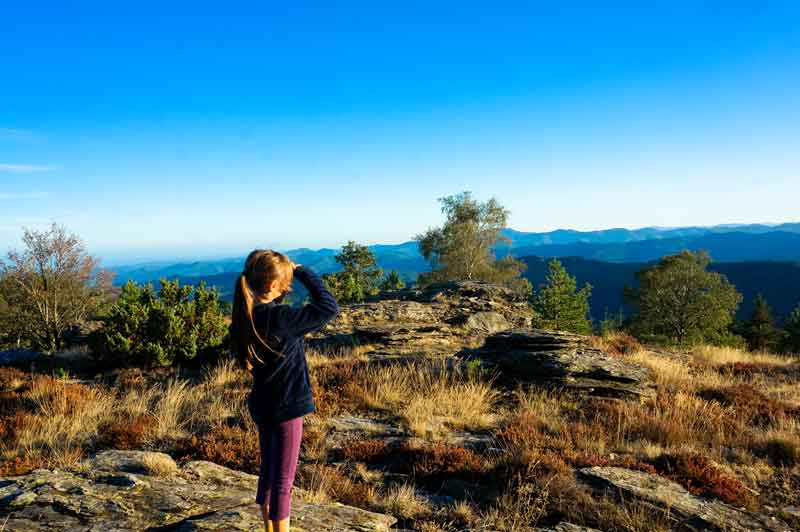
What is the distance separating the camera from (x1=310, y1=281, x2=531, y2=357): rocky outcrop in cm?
1361

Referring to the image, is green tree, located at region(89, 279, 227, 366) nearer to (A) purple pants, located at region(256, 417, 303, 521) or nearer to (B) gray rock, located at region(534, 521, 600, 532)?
(A) purple pants, located at region(256, 417, 303, 521)

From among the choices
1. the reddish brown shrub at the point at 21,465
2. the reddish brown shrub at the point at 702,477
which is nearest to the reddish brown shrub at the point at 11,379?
the reddish brown shrub at the point at 21,465

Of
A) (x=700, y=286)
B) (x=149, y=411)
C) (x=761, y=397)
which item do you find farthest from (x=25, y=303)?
(x=700, y=286)

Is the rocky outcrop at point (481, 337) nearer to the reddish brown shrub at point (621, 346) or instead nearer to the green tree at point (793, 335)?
the reddish brown shrub at point (621, 346)

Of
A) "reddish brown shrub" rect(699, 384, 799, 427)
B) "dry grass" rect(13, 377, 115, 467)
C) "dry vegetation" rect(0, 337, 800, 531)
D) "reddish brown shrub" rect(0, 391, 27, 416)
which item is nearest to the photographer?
"dry vegetation" rect(0, 337, 800, 531)

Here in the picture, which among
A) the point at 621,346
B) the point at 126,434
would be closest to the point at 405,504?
the point at 126,434

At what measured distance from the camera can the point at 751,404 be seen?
8.79m

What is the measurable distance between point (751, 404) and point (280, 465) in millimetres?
9939

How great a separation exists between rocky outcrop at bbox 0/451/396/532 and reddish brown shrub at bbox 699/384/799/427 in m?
7.82

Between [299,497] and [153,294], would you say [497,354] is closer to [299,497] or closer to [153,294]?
[299,497]

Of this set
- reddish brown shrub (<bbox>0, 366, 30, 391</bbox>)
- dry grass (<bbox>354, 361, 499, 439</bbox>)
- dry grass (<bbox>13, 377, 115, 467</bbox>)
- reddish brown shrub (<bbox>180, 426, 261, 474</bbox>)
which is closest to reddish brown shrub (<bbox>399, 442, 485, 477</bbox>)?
dry grass (<bbox>354, 361, 499, 439</bbox>)

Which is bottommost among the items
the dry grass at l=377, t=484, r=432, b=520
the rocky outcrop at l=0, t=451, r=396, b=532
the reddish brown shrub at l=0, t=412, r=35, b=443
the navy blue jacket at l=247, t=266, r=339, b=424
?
the dry grass at l=377, t=484, r=432, b=520

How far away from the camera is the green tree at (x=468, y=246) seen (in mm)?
50531

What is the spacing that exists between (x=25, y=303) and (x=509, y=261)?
154ft
